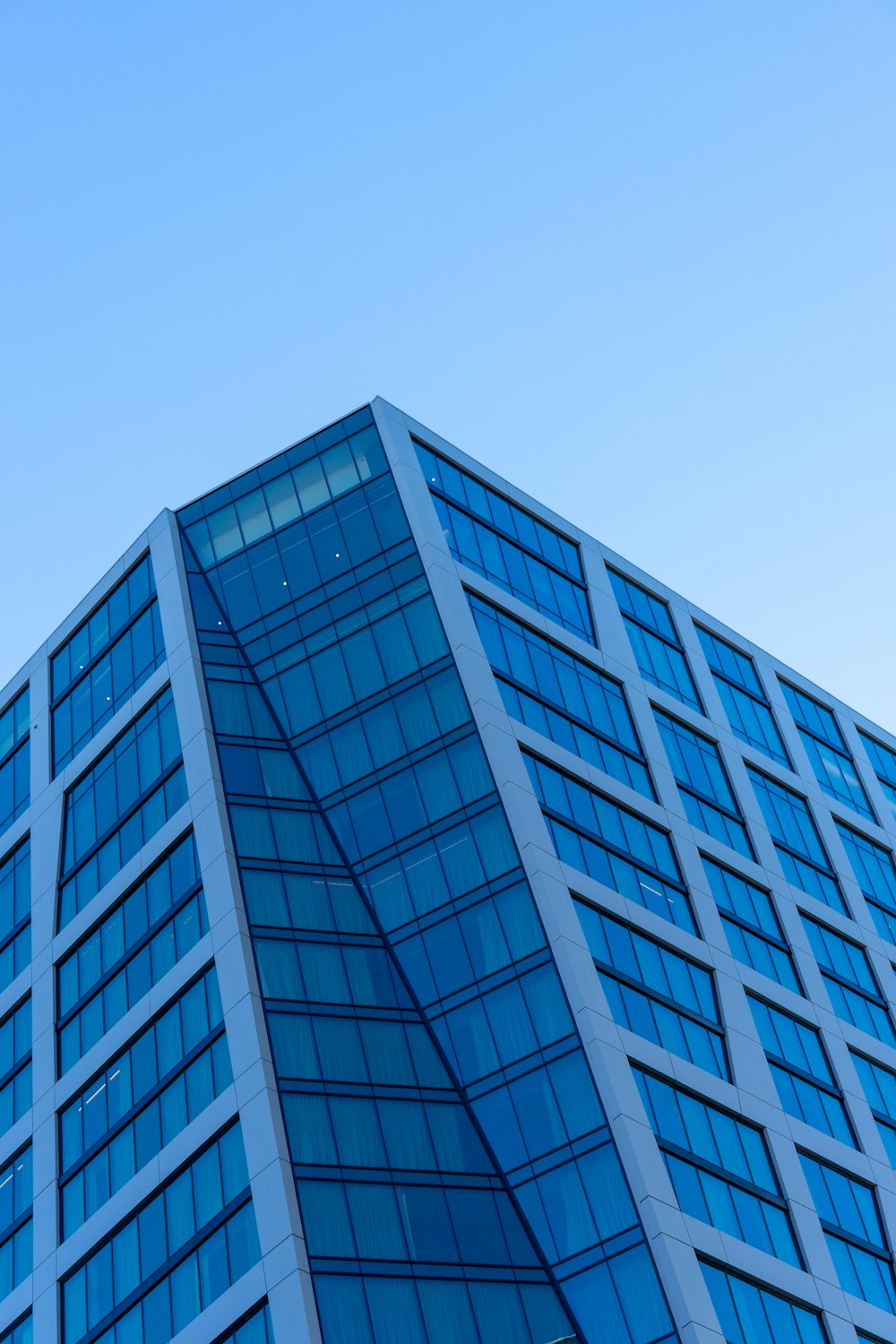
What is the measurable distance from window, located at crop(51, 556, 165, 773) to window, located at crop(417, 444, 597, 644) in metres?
12.0

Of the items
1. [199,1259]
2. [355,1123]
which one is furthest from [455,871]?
[199,1259]

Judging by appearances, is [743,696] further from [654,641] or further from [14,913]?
[14,913]

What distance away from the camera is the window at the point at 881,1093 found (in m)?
68.4

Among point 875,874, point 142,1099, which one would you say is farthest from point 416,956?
point 875,874

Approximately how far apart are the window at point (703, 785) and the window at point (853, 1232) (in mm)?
14270

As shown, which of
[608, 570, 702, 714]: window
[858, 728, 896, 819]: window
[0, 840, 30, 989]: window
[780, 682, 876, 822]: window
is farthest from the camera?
[858, 728, 896, 819]: window

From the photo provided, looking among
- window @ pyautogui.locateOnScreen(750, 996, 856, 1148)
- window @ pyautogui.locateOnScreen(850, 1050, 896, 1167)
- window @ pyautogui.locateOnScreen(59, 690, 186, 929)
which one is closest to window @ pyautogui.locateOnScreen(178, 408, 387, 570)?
window @ pyautogui.locateOnScreen(59, 690, 186, 929)

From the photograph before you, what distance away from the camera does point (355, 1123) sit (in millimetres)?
57469

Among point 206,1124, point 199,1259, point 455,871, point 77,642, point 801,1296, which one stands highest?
point 77,642

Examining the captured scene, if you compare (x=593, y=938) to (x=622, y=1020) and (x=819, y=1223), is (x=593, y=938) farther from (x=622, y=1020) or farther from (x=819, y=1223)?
(x=819, y=1223)

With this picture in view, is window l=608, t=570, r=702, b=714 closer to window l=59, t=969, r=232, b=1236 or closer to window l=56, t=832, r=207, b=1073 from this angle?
window l=56, t=832, r=207, b=1073

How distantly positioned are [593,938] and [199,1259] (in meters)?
15.7

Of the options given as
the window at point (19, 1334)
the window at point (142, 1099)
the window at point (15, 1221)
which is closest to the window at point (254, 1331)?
the window at point (142, 1099)

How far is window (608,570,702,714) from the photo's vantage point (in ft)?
256
